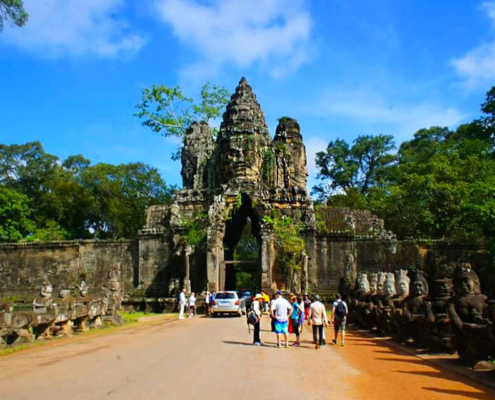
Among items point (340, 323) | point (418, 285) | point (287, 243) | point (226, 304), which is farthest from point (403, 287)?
point (287, 243)

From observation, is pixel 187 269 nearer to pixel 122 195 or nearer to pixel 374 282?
pixel 374 282

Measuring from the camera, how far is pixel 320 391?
757cm

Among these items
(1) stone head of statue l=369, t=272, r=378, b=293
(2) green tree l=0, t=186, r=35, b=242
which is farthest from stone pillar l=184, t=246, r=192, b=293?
(2) green tree l=0, t=186, r=35, b=242

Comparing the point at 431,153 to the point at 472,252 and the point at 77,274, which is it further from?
the point at 77,274

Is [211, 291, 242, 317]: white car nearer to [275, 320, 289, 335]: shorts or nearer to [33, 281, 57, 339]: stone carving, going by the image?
[33, 281, 57, 339]: stone carving

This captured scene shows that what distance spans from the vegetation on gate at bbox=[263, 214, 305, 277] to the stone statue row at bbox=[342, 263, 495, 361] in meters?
12.6

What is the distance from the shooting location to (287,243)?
29.7 metres

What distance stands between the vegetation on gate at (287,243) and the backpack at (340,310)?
603 inches

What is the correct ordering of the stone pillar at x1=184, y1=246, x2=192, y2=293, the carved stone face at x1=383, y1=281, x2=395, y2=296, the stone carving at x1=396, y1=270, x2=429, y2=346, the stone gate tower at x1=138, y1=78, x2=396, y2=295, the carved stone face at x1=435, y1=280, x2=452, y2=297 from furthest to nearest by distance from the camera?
1. the stone gate tower at x1=138, y1=78, x2=396, y2=295
2. the stone pillar at x1=184, y1=246, x2=192, y2=293
3. the carved stone face at x1=383, y1=281, x2=395, y2=296
4. the stone carving at x1=396, y1=270, x2=429, y2=346
5. the carved stone face at x1=435, y1=280, x2=452, y2=297

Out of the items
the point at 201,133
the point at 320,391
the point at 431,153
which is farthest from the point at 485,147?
the point at 320,391

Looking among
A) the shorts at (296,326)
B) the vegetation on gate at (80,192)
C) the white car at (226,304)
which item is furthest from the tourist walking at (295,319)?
the vegetation on gate at (80,192)

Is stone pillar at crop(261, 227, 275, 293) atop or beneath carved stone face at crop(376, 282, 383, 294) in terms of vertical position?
atop

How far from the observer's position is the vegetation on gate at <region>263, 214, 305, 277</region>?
29109mm

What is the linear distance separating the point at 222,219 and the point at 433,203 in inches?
612
